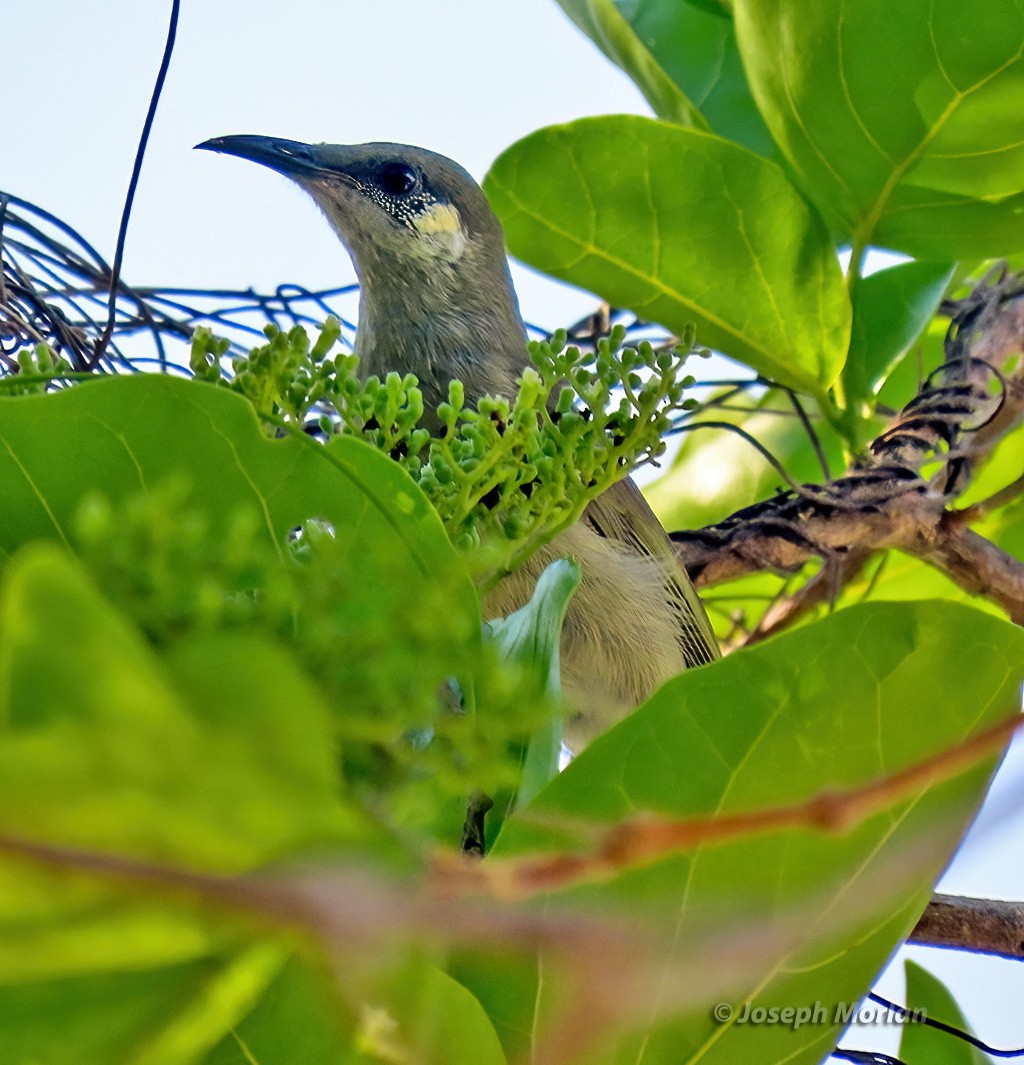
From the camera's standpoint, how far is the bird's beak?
1.57 metres

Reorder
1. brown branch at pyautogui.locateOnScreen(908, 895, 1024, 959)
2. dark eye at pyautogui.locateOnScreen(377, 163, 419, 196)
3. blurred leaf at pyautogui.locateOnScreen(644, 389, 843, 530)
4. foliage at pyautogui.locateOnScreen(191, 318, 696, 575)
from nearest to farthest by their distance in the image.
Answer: foliage at pyautogui.locateOnScreen(191, 318, 696, 575), brown branch at pyautogui.locateOnScreen(908, 895, 1024, 959), blurred leaf at pyautogui.locateOnScreen(644, 389, 843, 530), dark eye at pyautogui.locateOnScreen(377, 163, 419, 196)

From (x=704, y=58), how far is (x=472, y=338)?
0.45 metres

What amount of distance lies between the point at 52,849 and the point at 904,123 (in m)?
1.07

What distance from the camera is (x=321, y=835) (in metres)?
0.26

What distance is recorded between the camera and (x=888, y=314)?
1.34 m

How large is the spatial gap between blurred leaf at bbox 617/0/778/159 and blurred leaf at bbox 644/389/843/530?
37cm

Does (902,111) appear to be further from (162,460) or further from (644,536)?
(162,460)

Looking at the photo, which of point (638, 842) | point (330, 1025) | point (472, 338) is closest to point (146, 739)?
point (638, 842)

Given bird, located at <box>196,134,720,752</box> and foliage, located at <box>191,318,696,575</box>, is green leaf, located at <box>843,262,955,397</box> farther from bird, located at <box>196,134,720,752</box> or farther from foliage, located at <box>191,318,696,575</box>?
foliage, located at <box>191,318,696,575</box>

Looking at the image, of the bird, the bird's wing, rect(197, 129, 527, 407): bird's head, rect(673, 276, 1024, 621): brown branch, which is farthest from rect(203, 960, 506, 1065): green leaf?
rect(197, 129, 527, 407): bird's head

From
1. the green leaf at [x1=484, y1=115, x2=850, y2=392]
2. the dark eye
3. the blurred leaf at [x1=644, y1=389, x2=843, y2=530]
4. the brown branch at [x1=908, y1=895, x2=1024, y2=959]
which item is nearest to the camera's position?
the brown branch at [x1=908, y1=895, x2=1024, y2=959]

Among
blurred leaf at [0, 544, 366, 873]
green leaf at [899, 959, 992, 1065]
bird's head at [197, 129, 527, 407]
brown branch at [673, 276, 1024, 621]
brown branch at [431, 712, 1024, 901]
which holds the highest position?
bird's head at [197, 129, 527, 407]

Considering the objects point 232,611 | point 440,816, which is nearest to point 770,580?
point 440,816

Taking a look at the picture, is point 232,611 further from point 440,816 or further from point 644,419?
point 644,419
